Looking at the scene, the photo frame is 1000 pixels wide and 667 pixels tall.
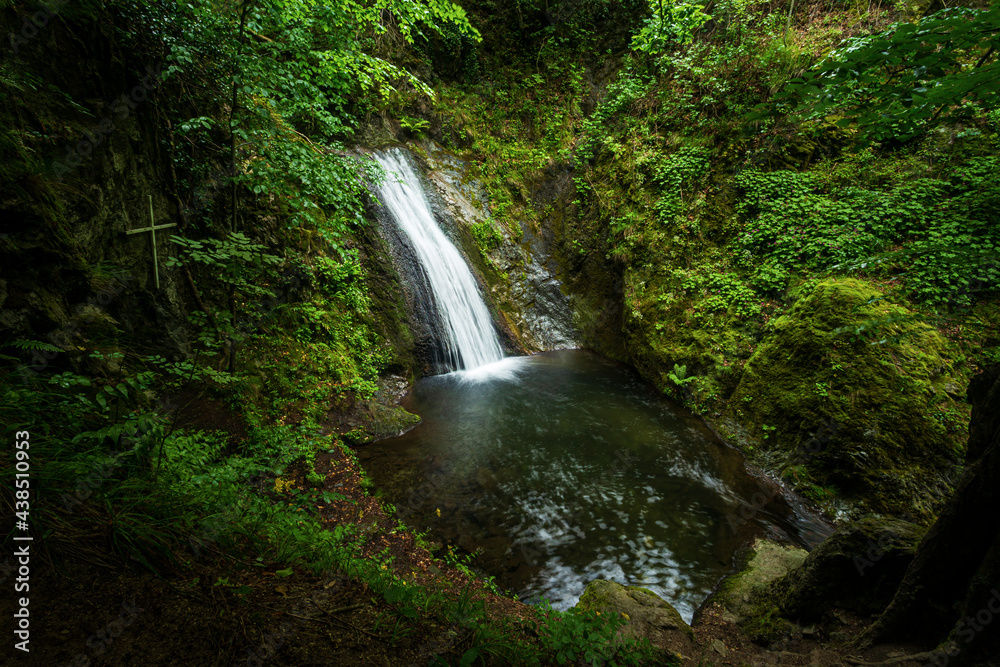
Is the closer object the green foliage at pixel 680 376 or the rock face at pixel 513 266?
the green foliage at pixel 680 376

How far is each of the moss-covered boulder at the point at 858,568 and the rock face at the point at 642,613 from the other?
0.93 meters

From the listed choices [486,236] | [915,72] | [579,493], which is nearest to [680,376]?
[579,493]

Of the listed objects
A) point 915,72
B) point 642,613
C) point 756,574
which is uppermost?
point 915,72

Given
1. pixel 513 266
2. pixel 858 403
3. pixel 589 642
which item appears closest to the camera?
pixel 589 642

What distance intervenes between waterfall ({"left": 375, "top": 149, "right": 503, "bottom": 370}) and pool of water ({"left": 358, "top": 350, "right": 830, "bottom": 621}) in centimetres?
194

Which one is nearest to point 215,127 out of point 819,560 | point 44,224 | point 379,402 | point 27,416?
point 44,224

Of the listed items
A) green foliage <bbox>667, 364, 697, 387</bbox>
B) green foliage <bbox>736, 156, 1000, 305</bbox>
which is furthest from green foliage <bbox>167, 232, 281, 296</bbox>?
green foliage <bbox>667, 364, 697, 387</bbox>

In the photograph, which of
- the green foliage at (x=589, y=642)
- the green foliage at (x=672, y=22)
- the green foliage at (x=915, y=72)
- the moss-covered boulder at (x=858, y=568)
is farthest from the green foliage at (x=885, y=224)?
the green foliage at (x=589, y=642)

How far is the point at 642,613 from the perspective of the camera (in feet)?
10.5

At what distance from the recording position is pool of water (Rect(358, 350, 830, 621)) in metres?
4.09

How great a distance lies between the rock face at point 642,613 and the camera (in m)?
2.99

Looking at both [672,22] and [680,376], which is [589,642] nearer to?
[680,376]

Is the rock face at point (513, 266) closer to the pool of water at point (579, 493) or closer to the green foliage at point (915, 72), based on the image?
the pool of water at point (579, 493)

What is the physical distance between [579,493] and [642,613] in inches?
75.2
